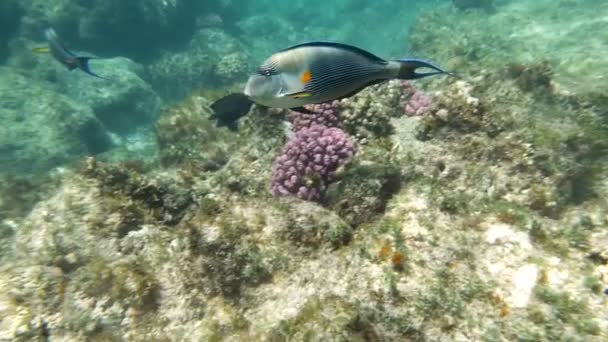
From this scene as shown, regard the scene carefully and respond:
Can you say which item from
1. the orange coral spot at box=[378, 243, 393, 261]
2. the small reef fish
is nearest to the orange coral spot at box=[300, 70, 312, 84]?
the small reef fish

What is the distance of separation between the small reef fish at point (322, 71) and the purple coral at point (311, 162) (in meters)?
1.46

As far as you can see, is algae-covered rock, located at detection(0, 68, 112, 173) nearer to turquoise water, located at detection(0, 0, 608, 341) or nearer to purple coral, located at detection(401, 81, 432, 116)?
turquoise water, located at detection(0, 0, 608, 341)

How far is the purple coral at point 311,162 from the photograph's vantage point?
12.6 feet

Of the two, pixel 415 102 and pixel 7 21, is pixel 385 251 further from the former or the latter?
pixel 7 21

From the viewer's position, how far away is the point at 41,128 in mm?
11914

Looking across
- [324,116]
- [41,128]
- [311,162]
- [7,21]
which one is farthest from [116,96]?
[311,162]

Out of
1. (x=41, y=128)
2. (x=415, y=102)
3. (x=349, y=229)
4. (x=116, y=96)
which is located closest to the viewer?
(x=349, y=229)

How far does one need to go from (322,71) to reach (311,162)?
1.71 meters

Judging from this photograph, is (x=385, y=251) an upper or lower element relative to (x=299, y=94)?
lower

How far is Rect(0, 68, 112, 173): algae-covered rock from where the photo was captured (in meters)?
11.2

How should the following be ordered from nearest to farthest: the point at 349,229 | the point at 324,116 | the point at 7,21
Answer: the point at 349,229 → the point at 324,116 → the point at 7,21

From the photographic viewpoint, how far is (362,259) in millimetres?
2617

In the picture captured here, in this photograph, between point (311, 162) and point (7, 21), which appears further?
point (7, 21)

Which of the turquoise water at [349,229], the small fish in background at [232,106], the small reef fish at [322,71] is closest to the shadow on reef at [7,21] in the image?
the turquoise water at [349,229]
